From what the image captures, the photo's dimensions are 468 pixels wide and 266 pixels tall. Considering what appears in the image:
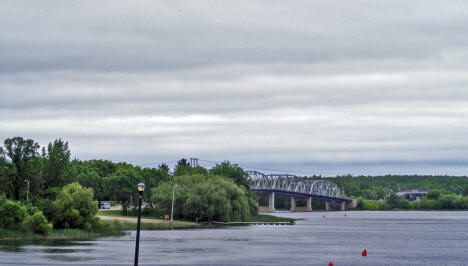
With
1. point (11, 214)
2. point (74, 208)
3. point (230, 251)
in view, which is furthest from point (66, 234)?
point (230, 251)

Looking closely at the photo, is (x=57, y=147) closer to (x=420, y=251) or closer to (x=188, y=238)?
(x=188, y=238)

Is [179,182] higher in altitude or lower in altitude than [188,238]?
higher

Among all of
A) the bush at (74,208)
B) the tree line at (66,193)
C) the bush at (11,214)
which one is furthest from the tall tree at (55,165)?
the bush at (11,214)

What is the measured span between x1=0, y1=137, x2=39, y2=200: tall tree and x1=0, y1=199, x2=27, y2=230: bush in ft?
59.0

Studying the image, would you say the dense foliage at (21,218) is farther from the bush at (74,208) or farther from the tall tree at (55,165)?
the tall tree at (55,165)

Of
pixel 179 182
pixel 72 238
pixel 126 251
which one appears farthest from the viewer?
pixel 179 182

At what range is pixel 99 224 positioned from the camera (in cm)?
12038

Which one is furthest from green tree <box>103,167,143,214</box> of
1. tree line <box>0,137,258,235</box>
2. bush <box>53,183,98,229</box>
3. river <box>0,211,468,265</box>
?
river <box>0,211,468,265</box>

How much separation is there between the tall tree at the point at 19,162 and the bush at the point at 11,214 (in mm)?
17984

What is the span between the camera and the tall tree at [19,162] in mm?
116500

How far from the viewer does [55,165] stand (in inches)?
5054

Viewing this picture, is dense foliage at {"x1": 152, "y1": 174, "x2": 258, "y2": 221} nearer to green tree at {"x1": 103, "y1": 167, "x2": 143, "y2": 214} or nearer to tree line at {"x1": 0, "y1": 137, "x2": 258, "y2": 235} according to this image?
tree line at {"x1": 0, "y1": 137, "x2": 258, "y2": 235}

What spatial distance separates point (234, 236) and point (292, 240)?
10.9 meters

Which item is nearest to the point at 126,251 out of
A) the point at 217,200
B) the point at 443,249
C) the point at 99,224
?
the point at 99,224
